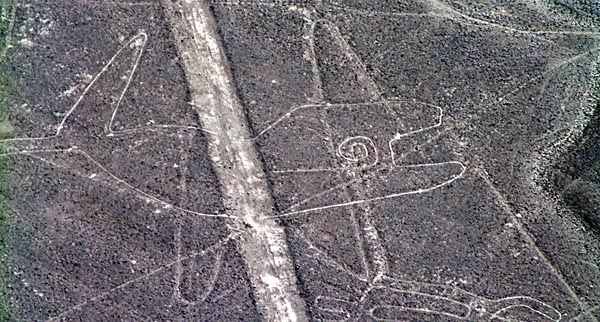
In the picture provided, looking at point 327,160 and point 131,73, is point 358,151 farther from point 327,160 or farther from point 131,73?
point 131,73

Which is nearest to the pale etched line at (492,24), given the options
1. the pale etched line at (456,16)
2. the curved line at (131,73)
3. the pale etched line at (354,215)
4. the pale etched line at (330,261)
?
the pale etched line at (456,16)

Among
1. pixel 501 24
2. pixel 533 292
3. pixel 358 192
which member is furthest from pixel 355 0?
pixel 533 292

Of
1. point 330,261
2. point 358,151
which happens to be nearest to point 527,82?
point 358,151

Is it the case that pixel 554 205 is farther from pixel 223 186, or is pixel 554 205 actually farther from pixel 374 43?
pixel 223 186

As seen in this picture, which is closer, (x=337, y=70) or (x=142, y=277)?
(x=142, y=277)

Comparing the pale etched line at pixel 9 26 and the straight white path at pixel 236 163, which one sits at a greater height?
the pale etched line at pixel 9 26

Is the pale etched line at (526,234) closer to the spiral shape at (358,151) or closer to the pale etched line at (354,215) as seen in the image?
the spiral shape at (358,151)
